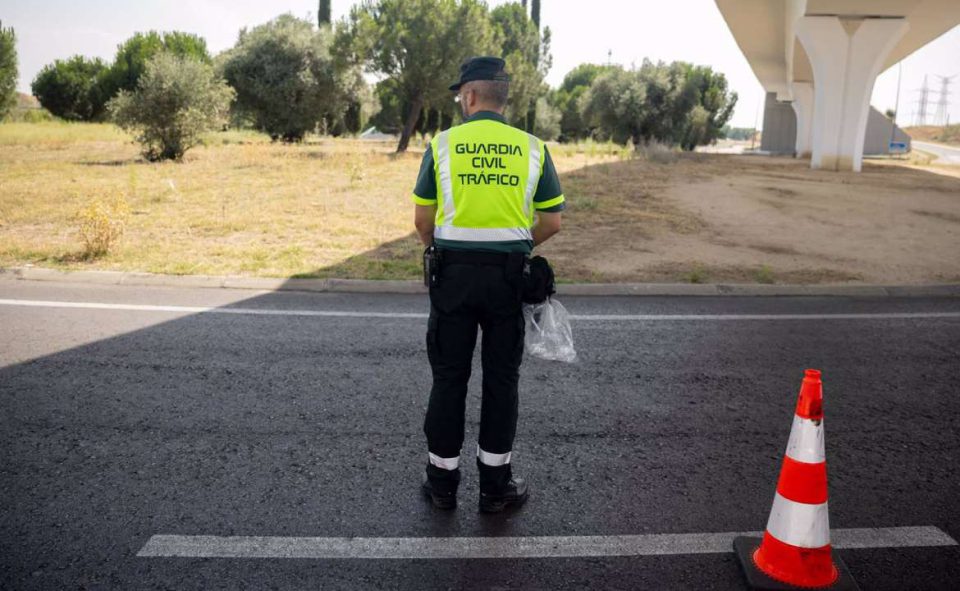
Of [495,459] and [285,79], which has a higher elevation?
[285,79]

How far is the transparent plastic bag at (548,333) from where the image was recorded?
12.1 feet

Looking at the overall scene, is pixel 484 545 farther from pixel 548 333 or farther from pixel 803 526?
pixel 803 526

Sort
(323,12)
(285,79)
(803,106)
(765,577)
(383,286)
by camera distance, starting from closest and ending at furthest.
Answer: (765,577) < (383,286) < (285,79) < (323,12) < (803,106)

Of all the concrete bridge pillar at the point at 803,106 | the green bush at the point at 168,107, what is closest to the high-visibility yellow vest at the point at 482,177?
the green bush at the point at 168,107

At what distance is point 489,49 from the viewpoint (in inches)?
1330

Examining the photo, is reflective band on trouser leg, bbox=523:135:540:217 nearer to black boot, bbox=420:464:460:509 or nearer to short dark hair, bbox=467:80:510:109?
short dark hair, bbox=467:80:510:109

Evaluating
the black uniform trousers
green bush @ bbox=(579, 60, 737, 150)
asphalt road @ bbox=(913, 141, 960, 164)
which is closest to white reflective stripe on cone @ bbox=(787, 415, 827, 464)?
the black uniform trousers

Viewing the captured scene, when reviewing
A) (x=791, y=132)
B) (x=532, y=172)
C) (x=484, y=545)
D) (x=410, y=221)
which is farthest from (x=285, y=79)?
(x=791, y=132)

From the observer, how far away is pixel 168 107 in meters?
22.0

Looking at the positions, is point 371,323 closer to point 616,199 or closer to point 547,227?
point 547,227

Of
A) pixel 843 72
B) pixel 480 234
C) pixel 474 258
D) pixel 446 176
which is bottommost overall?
pixel 474 258

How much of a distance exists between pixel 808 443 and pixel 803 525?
0.32 meters

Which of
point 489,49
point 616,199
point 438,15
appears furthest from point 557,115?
point 616,199

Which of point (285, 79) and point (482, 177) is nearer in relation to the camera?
point (482, 177)
